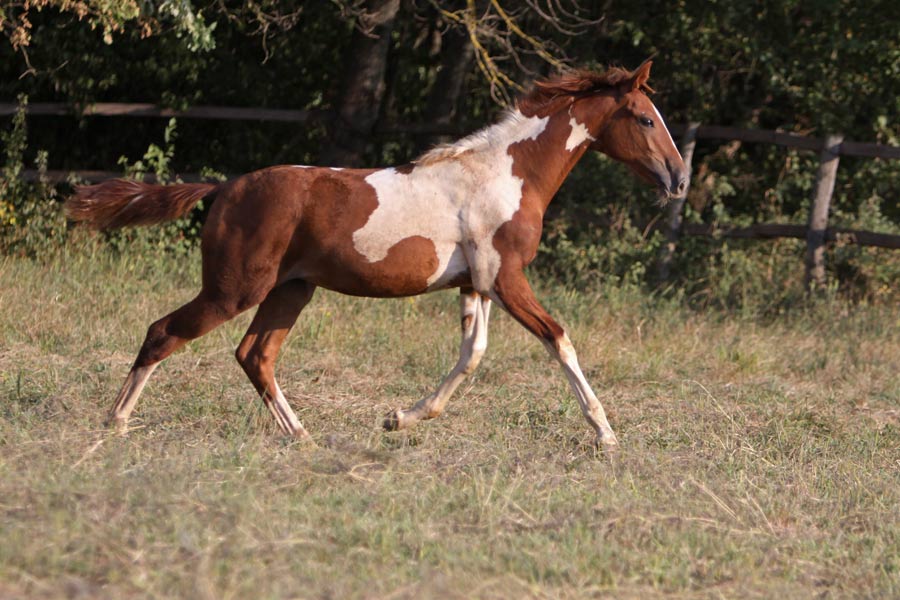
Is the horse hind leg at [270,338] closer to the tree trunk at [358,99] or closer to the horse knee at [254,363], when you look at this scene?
the horse knee at [254,363]

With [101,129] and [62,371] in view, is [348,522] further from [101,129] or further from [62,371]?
[101,129]

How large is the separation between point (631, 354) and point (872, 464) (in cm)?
258

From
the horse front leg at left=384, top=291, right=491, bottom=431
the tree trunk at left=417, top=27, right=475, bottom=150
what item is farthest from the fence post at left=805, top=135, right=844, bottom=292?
the horse front leg at left=384, top=291, right=491, bottom=431

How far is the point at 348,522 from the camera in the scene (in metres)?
4.28

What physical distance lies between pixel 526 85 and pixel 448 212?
6121 mm

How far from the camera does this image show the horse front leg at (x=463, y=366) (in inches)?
246

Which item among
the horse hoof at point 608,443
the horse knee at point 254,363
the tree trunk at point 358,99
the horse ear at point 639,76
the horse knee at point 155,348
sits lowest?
the horse hoof at point 608,443

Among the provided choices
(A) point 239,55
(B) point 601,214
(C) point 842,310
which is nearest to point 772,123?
(B) point 601,214

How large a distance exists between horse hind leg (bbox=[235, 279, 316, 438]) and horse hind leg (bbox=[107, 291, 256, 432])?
A: 0.35 metres

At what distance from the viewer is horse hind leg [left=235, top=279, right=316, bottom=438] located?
612 cm

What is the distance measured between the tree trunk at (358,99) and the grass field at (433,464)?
256 cm

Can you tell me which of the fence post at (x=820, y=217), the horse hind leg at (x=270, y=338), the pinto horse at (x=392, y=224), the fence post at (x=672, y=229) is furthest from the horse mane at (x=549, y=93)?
the fence post at (x=672, y=229)

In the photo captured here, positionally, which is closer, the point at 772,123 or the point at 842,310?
the point at 842,310

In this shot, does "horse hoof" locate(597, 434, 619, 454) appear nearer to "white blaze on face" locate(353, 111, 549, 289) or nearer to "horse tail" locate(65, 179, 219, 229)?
"white blaze on face" locate(353, 111, 549, 289)
